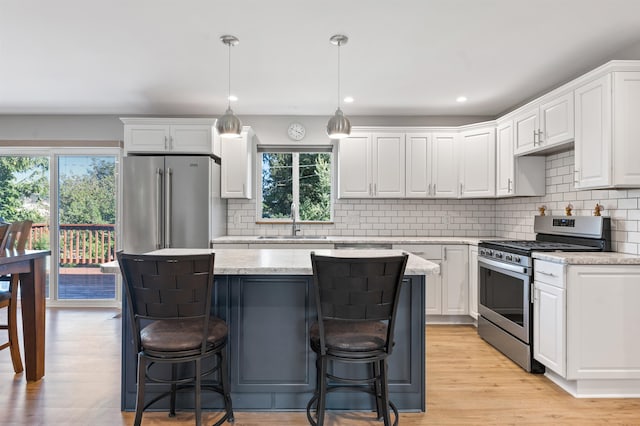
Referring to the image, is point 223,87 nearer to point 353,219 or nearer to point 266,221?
point 266,221

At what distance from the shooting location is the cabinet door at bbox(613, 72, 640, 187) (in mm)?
2609

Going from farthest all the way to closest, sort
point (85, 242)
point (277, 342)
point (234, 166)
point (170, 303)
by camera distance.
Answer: point (85, 242) → point (234, 166) → point (277, 342) → point (170, 303)

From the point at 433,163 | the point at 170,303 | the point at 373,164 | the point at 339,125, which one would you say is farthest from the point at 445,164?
the point at 170,303

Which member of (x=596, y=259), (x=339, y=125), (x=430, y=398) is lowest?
(x=430, y=398)

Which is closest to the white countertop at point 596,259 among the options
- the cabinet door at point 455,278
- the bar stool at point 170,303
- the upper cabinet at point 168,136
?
the cabinet door at point 455,278

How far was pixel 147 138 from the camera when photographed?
4.32 meters

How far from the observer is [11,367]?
304 centimetres

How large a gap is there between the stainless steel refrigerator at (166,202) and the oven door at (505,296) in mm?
2905

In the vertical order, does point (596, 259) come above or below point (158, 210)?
below

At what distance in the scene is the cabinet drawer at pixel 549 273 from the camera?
2616 mm

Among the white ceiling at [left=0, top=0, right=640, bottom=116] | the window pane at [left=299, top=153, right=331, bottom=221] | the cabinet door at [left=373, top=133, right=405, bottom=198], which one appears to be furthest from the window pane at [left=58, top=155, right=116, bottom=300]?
the cabinet door at [left=373, top=133, right=405, bottom=198]

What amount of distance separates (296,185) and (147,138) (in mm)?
1868

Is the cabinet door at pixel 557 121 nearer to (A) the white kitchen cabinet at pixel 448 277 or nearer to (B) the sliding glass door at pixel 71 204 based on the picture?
(A) the white kitchen cabinet at pixel 448 277

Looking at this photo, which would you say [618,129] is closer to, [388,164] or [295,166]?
[388,164]
